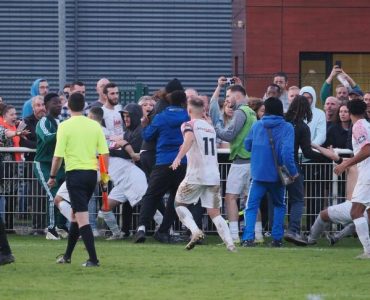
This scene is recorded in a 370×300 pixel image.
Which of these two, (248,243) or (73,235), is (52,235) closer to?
(248,243)

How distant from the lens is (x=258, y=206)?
57.0ft

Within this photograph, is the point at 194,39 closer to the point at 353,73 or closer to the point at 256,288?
the point at 353,73

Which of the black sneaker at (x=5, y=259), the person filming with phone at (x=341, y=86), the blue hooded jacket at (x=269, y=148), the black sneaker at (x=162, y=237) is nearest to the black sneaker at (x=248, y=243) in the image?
the blue hooded jacket at (x=269, y=148)

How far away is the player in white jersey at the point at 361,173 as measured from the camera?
15273 mm

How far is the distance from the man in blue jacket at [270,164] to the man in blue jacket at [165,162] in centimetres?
112

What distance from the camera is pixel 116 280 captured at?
1295 centimetres

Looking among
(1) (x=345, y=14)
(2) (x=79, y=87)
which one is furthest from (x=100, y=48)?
(2) (x=79, y=87)

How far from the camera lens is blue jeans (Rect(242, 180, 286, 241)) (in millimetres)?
17250

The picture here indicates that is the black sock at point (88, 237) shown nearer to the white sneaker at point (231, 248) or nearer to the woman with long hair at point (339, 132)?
the white sneaker at point (231, 248)

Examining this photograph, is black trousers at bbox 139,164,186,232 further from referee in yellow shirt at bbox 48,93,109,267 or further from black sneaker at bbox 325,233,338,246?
referee in yellow shirt at bbox 48,93,109,267

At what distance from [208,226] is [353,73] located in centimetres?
1032

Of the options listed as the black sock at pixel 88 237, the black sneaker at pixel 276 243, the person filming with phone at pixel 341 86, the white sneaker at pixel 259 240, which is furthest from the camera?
the person filming with phone at pixel 341 86

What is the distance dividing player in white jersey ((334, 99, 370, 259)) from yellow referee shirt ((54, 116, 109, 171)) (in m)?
3.02

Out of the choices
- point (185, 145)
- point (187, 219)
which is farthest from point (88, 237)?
point (185, 145)
